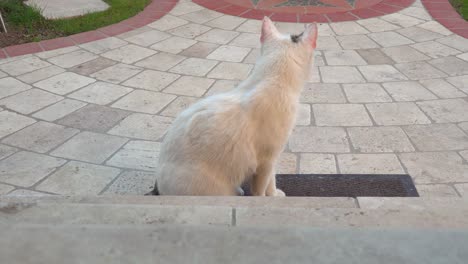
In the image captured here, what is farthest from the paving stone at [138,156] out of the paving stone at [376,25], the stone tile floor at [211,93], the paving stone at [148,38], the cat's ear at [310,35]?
the paving stone at [376,25]

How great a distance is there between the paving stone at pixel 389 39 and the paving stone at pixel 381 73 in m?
0.85

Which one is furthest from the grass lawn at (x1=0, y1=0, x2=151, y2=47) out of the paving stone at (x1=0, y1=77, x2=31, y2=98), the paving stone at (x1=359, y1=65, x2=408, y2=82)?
the paving stone at (x1=359, y1=65, x2=408, y2=82)

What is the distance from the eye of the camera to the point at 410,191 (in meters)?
3.46

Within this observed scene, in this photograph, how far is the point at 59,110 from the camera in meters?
4.71

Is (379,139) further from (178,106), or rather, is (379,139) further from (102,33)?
Answer: (102,33)

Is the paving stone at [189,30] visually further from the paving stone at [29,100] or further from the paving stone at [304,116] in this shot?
the paving stone at [304,116]

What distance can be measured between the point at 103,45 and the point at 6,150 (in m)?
2.81

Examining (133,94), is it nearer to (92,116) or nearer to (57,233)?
(92,116)

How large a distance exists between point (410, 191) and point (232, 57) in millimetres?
3289

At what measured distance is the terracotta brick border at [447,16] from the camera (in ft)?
22.4

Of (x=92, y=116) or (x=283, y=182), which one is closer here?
(x=283, y=182)

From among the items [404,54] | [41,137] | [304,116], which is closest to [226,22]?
[404,54]

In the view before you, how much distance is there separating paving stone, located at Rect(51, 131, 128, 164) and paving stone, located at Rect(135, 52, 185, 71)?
1748 mm

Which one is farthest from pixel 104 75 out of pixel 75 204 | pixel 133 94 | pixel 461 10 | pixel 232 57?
pixel 461 10
